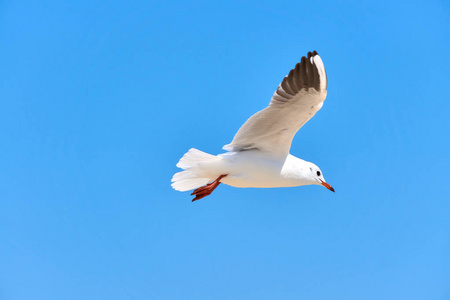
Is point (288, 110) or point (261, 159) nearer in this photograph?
point (288, 110)

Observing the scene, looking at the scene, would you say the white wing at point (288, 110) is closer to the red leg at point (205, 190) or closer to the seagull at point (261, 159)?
the seagull at point (261, 159)

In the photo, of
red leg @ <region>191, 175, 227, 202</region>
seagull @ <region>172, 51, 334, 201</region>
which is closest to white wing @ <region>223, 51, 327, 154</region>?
seagull @ <region>172, 51, 334, 201</region>

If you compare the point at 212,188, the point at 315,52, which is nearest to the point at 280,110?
the point at 315,52

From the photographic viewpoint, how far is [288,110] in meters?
7.24

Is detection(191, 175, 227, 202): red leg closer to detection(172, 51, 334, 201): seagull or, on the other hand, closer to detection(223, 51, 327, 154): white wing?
detection(172, 51, 334, 201): seagull

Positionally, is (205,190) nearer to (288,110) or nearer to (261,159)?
(261,159)

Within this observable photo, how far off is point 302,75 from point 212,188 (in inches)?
83.2

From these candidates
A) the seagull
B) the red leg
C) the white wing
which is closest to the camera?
the white wing

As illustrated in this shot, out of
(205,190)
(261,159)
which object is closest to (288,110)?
(261,159)

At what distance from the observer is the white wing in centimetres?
701

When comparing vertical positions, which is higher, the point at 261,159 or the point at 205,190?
the point at 261,159

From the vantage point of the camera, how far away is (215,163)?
7.89 m

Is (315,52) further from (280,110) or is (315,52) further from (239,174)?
(239,174)

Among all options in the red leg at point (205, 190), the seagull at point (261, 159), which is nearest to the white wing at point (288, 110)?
the seagull at point (261, 159)
